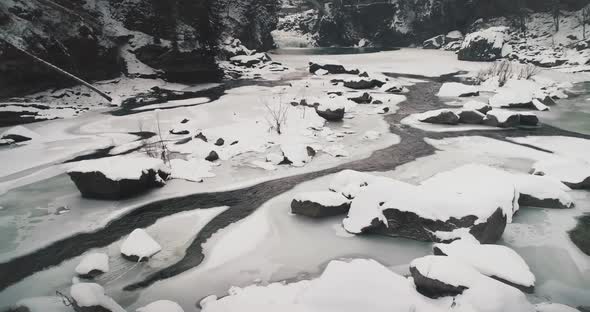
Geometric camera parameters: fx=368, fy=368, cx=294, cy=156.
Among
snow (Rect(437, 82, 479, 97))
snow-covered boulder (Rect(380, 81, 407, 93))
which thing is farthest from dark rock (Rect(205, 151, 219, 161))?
snow (Rect(437, 82, 479, 97))

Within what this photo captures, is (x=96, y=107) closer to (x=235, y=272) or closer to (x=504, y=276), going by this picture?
(x=235, y=272)

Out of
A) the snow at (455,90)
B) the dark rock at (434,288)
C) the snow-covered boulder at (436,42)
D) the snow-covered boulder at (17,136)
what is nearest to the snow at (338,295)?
the dark rock at (434,288)

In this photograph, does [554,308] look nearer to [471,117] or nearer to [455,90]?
[471,117]

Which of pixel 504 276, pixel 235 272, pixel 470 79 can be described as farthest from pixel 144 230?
pixel 470 79

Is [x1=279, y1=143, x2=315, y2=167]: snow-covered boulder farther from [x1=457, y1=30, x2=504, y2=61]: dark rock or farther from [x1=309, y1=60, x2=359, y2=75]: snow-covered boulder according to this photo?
[x1=457, y1=30, x2=504, y2=61]: dark rock

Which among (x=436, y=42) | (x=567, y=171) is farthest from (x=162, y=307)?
(x=436, y=42)

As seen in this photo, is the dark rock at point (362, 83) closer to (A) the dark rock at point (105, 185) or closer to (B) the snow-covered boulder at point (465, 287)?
(A) the dark rock at point (105, 185)
